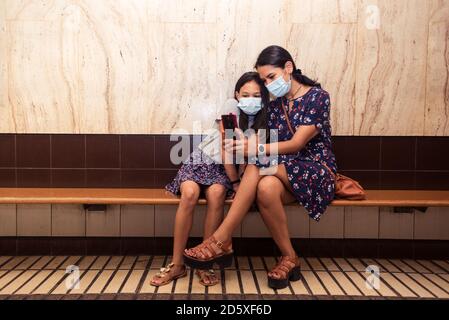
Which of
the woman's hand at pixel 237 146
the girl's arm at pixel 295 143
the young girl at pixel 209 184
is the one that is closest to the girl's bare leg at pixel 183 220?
the young girl at pixel 209 184

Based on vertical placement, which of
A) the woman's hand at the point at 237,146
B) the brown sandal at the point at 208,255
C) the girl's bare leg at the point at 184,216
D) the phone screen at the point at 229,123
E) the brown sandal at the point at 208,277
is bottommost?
the brown sandal at the point at 208,277

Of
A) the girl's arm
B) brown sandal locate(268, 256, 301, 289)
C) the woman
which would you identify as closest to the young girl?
the woman

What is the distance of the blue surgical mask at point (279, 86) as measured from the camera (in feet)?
9.91

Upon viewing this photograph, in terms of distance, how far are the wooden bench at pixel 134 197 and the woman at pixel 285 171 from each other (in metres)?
0.22

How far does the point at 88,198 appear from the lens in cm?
306

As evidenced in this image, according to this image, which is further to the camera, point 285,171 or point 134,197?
point 134,197

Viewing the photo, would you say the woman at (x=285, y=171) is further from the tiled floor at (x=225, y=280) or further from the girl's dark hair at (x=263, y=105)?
the tiled floor at (x=225, y=280)

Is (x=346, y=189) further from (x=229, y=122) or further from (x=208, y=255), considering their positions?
(x=208, y=255)

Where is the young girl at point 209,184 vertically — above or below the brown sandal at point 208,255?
above

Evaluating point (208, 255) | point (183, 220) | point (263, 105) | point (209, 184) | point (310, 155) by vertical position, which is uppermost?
point (263, 105)

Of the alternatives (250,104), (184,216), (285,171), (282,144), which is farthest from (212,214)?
(250,104)

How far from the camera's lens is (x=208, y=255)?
107 inches

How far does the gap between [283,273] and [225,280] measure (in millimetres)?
405

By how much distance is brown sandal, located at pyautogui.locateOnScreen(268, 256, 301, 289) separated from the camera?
2820 millimetres
